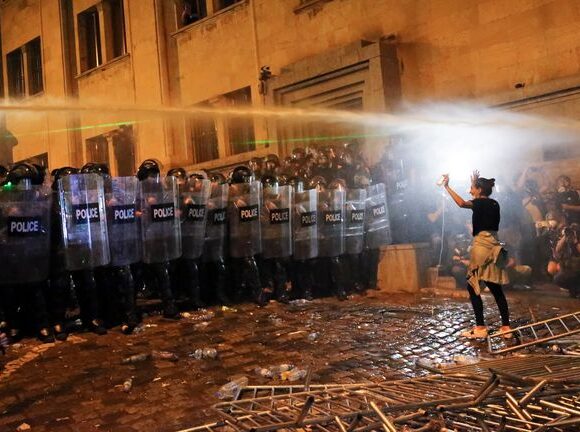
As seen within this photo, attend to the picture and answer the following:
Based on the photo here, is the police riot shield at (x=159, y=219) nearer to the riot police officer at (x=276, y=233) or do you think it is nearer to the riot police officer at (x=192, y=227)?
the riot police officer at (x=192, y=227)

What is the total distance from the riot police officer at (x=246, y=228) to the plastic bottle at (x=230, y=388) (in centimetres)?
379

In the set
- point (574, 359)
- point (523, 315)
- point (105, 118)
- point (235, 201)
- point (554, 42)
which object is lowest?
point (523, 315)

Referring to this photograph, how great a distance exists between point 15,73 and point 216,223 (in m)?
20.6

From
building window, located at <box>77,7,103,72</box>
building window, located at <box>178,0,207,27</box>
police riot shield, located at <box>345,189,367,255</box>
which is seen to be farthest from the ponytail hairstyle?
building window, located at <box>77,7,103,72</box>

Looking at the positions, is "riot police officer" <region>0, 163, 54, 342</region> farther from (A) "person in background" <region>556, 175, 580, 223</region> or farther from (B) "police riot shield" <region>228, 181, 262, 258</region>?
(A) "person in background" <region>556, 175, 580, 223</region>

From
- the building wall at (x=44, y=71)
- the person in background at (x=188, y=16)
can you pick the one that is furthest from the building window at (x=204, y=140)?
the building wall at (x=44, y=71)

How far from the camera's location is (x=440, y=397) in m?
2.95

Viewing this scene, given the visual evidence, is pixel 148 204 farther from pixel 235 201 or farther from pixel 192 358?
pixel 192 358

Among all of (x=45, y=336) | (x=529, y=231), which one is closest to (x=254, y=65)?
(x=529, y=231)

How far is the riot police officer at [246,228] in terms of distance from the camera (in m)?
8.86

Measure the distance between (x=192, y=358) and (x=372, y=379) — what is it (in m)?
2.09

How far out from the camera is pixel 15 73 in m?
25.1

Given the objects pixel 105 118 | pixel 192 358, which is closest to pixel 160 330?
pixel 192 358

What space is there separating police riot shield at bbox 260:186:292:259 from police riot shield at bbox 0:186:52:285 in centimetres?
332
